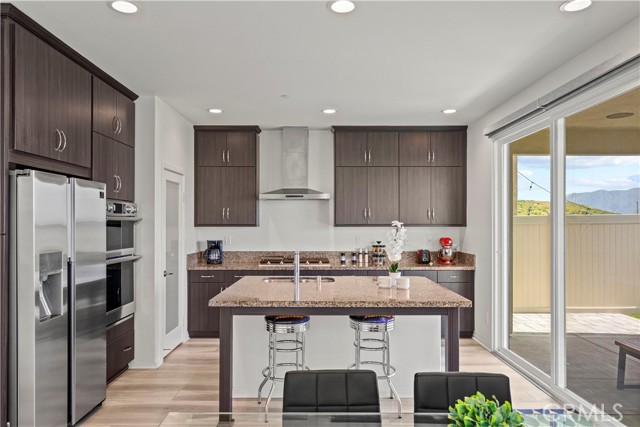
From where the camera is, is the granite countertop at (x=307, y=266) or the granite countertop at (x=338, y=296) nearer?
the granite countertop at (x=338, y=296)

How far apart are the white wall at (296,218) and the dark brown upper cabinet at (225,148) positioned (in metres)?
0.30

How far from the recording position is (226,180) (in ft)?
18.7

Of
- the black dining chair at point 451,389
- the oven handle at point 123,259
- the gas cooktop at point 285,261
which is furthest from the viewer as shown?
the gas cooktop at point 285,261

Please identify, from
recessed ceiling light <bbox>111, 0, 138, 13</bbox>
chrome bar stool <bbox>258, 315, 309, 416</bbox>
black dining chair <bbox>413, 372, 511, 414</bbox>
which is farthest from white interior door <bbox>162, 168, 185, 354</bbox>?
black dining chair <bbox>413, 372, 511, 414</bbox>

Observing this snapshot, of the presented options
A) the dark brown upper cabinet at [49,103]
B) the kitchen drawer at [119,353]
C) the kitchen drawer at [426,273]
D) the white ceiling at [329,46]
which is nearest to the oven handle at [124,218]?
the dark brown upper cabinet at [49,103]

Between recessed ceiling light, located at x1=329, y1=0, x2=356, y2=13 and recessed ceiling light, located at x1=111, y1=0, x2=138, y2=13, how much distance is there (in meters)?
1.11

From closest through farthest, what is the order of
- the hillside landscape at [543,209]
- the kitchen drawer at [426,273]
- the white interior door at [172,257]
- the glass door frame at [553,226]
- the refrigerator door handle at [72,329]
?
the refrigerator door handle at [72,329] → the glass door frame at [553,226] → the hillside landscape at [543,209] → the white interior door at [172,257] → the kitchen drawer at [426,273]

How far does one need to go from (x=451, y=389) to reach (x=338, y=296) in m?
1.39

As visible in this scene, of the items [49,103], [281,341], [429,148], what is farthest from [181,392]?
[429,148]

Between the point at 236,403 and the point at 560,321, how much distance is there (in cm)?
264

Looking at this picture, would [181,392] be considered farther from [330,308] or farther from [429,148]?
[429,148]

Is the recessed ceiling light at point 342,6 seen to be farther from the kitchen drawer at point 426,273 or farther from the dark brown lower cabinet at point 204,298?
the dark brown lower cabinet at point 204,298

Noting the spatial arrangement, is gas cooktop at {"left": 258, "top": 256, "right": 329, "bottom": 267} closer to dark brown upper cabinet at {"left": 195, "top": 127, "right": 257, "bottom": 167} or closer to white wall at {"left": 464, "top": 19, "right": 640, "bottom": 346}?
dark brown upper cabinet at {"left": 195, "top": 127, "right": 257, "bottom": 167}

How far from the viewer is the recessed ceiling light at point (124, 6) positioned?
7.88ft
